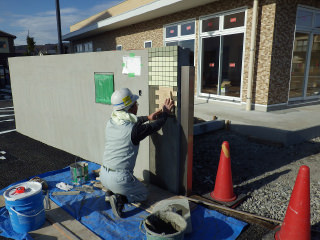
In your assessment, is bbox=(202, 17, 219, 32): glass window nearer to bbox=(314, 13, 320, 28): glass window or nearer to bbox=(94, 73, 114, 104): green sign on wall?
bbox=(314, 13, 320, 28): glass window

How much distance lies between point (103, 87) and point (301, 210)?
3578 mm

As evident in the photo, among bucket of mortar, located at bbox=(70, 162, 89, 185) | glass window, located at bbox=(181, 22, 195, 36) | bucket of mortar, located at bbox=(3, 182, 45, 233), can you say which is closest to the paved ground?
bucket of mortar, located at bbox=(70, 162, 89, 185)

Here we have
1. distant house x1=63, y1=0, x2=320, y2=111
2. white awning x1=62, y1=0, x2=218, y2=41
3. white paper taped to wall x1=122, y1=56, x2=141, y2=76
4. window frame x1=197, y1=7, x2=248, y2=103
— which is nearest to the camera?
white paper taped to wall x1=122, y1=56, x2=141, y2=76

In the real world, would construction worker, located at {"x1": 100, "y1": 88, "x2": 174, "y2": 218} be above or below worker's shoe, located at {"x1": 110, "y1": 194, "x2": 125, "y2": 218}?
above

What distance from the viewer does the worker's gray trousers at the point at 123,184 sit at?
3.21 meters

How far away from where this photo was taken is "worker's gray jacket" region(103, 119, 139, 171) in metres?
3.20

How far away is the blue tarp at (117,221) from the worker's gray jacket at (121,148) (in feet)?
2.02

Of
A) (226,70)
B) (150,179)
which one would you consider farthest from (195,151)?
(226,70)

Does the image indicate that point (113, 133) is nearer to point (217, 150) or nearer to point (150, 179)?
point (150, 179)

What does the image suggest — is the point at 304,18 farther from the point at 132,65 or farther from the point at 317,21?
the point at 132,65

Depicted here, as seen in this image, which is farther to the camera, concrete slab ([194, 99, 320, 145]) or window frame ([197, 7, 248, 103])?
window frame ([197, 7, 248, 103])

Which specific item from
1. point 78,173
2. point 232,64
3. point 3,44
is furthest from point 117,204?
point 3,44

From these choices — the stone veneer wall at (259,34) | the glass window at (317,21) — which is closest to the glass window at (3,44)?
the stone veneer wall at (259,34)

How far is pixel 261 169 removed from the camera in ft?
15.2
